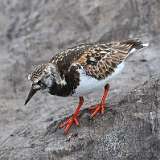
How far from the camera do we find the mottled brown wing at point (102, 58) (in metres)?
8.14

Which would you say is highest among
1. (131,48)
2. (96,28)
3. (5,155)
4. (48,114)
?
(96,28)

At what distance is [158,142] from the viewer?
7.52 meters

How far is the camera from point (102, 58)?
27.6ft

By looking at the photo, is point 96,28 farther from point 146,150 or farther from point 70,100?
point 146,150

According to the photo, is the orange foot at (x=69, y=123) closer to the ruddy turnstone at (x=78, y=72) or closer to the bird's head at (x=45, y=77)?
the ruddy turnstone at (x=78, y=72)

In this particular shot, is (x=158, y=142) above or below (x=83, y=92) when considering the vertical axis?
below

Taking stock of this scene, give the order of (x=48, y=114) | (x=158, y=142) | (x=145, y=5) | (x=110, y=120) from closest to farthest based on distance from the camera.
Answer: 1. (x=158, y=142)
2. (x=110, y=120)
3. (x=48, y=114)
4. (x=145, y=5)

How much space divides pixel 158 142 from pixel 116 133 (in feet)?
2.16

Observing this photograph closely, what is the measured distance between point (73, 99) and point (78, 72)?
296cm

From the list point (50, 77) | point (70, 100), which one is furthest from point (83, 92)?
point (70, 100)

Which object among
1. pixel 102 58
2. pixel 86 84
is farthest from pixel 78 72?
pixel 102 58

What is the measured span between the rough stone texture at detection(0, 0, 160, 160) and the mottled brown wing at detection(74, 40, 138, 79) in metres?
0.55

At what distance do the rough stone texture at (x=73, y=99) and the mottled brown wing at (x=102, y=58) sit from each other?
1.81 ft

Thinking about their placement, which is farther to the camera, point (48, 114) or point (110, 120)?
point (48, 114)
